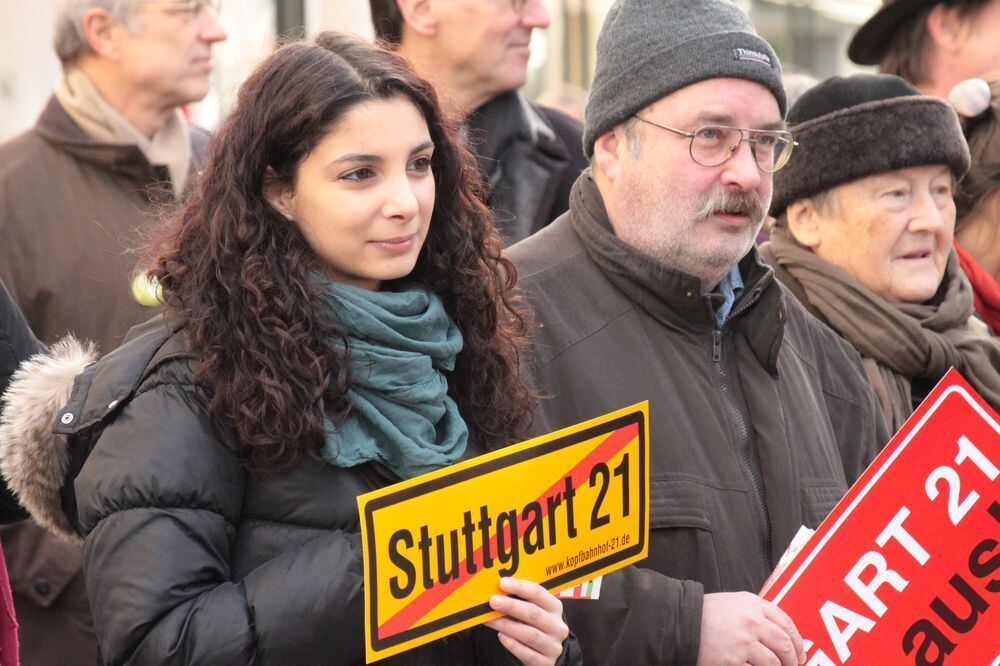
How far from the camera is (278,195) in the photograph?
8.89 ft

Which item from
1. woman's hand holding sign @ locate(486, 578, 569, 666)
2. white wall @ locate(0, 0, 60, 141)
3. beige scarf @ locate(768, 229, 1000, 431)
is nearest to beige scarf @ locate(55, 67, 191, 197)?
beige scarf @ locate(768, 229, 1000, 431)

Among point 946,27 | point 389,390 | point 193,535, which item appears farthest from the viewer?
point 946,27

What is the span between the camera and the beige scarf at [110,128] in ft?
14.3

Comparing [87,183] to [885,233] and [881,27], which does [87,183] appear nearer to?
[885,233]

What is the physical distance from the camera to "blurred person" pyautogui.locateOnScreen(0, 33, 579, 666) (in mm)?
2398

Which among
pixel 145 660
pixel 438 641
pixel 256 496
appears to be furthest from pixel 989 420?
pixel 145 660

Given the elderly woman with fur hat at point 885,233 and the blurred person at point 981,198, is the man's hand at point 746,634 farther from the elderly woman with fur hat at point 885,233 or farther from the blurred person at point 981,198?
the blurred person at point 981,198

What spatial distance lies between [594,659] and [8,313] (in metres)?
1.39

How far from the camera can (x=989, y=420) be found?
3.16 m

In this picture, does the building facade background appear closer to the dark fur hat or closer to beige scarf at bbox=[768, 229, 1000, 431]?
the dark fur hat

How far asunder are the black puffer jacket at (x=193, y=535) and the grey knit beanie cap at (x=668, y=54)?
1261mm

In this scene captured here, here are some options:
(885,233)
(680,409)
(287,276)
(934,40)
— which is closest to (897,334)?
(885,233)

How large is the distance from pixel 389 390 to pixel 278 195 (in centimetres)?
42

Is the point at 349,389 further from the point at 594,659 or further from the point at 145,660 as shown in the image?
the point at 594,659
